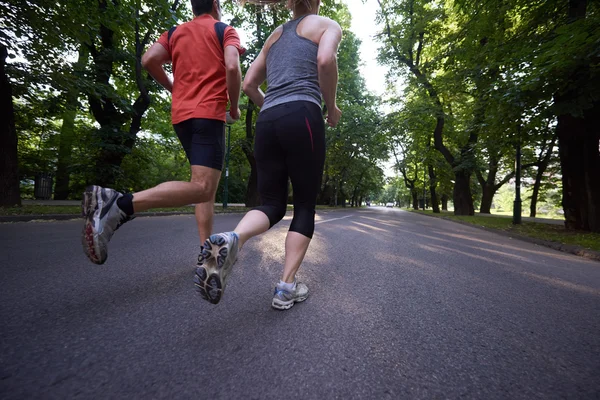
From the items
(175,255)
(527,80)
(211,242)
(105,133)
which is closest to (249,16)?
(105,133)

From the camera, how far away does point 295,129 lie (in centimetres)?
174

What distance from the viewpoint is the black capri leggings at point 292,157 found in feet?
5.76

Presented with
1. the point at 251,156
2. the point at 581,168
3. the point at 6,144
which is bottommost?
the point at 6,144

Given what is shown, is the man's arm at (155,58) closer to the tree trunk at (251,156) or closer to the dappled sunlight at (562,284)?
the dappled sunlight at (562,284)

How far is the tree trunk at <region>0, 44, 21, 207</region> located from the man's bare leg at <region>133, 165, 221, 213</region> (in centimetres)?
880

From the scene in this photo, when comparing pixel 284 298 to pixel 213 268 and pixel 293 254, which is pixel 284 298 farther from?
pixel 213 268

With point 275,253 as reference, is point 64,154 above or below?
above

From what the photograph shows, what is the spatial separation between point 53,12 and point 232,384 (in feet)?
32.5

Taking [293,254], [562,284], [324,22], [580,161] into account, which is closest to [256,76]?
[324,22]

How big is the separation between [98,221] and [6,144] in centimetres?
914

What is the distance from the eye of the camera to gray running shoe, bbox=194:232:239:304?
1.38 m

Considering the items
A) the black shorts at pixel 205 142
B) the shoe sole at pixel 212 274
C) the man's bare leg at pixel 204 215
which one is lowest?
the shoe sole at pixel 212 274

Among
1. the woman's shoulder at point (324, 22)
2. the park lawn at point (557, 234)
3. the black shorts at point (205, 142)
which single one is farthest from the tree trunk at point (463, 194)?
the black shorts at point (205, 142)

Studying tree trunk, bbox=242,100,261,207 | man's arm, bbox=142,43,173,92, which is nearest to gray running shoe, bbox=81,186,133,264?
man's arm, bbox=142,43,173,92
